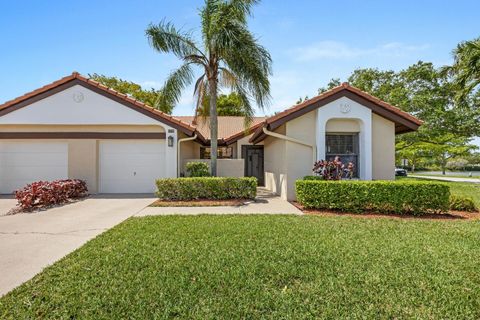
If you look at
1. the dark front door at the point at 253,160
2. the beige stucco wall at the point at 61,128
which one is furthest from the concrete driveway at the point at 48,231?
the dark front door at the point at 253,160

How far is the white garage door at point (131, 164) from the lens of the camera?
12984 millimetres

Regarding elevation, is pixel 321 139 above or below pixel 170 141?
below

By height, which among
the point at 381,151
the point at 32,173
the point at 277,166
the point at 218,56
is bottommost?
the point at 32,173

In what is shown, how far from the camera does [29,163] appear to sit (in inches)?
504

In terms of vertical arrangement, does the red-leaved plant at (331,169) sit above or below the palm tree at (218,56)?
below

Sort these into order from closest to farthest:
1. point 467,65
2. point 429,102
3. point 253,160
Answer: point 467,65 < point 253,160 < point 429,102

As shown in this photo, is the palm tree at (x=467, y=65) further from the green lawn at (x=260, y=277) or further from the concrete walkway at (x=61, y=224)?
the concrete walkway at (x=61, y=224)

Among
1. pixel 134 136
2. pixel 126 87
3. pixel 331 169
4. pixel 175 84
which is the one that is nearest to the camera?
pixel 331 169

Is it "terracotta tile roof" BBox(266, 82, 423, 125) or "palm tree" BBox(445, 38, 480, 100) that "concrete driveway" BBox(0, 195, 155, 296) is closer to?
"terracotta tile roof" BBox(266, 82, 423, 125)

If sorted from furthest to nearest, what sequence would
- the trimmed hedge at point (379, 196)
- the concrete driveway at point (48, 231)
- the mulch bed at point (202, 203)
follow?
1. the mulch bed at point (202, 203)
2. the trimmed hedge at point (379, 196)
3. the concrete driveway at point (48, 231)

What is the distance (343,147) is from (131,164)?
405 inches

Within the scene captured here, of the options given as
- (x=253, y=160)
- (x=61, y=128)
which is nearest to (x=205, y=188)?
(x=253, y=160)

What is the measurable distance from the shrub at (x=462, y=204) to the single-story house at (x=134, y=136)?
2.50 metres

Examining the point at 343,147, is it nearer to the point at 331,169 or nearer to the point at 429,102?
the point at 331,169
